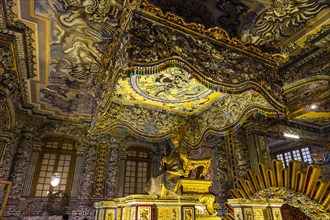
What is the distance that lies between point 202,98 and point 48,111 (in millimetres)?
6981

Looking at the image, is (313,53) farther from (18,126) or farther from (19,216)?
(19,216)

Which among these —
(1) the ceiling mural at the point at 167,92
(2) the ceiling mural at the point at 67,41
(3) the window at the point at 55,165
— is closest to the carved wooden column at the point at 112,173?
(3) the window at the point at 55,165

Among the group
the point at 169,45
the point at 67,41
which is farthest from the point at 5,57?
the point at 169,45

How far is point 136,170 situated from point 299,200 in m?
8.40

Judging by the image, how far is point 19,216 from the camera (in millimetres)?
7824

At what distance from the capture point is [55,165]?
9289 millimetres

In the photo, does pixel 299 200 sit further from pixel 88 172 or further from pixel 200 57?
pixel 88 172

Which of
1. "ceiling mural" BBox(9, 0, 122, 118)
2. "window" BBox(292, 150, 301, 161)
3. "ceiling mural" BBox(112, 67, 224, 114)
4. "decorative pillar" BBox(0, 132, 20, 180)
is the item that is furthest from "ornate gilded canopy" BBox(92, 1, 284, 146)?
"window" BBox(292, 150, 301, 161)

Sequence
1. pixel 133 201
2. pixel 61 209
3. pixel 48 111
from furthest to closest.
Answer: pixel 48 111
pixel 61 209
pixel 133 201

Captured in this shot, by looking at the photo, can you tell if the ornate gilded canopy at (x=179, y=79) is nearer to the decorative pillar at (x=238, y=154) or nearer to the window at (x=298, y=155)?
the decorative pillar at (x=238, y=154)

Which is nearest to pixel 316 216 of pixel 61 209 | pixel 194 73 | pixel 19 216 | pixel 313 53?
pixel 194 73

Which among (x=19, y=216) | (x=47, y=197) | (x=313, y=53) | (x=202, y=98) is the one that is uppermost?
(x=313, y=53)

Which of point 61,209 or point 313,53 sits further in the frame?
point 61,209

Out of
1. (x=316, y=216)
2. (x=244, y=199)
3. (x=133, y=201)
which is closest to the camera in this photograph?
(x=316, y=216)
